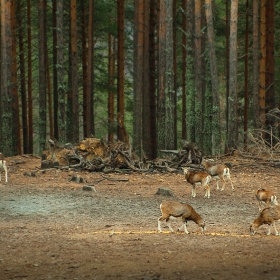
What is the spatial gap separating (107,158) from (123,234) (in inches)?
400

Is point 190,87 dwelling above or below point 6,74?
below

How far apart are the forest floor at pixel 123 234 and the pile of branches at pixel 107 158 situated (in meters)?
1.38

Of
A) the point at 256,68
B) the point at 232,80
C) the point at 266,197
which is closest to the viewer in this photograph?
the point at 266,197

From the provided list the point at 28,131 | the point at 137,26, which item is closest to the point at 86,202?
the point at 137,26

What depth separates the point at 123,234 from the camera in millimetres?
10672

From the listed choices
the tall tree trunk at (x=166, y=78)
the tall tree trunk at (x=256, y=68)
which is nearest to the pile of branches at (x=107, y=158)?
the tall tree trunk at (x=166, y=78)

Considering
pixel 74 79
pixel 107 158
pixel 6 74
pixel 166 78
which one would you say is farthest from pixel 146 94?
pixel 107 158

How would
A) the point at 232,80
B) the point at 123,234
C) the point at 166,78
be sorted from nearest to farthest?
the point at 123,234 → the point at 166,78 → the point at 232,80

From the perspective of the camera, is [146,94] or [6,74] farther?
[146,94]

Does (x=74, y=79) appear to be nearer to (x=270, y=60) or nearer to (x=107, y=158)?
(x=107, y=158)

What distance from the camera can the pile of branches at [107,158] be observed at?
2061 centimetres

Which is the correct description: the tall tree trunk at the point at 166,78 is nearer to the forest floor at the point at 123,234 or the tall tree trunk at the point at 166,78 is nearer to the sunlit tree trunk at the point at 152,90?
the forest floor at the point at 123,234

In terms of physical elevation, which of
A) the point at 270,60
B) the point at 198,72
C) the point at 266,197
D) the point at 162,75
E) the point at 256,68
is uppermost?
the point at 270,60

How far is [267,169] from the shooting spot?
67.7 feet
